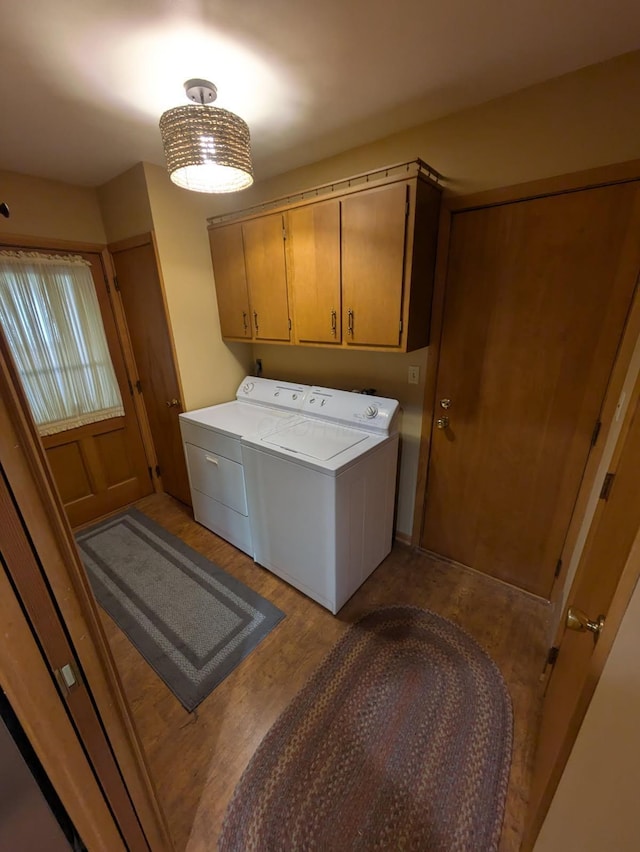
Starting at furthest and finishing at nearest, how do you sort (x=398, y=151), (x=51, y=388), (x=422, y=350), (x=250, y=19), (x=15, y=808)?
(x=51, y=388) < (x=422, y=350) < (x=398, y=151) < (x=250, y=19) < (x=15, y=808)

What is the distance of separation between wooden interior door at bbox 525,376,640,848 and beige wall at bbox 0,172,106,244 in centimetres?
330

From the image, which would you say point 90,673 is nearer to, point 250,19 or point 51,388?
point 250,19

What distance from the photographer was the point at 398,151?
187 centimetres

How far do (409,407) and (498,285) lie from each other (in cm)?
82

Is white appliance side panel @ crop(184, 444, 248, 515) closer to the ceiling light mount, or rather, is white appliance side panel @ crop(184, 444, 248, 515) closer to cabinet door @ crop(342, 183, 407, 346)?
cabinet door @ crop(342, 183, 407, 346)

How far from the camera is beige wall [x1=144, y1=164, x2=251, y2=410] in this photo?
226cm

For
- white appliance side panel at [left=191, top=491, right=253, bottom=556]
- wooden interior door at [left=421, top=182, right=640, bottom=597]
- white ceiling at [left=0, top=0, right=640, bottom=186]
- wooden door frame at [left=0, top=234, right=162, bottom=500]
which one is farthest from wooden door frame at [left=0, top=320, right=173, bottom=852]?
wooden door frame at [left=0, top=234, right=162, bottom=500]

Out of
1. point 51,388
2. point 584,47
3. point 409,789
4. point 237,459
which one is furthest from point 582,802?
point 51,388

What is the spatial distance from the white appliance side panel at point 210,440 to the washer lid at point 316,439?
0.27 meters

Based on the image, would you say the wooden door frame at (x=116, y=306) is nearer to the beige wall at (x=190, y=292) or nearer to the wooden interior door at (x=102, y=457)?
the wooden interior door at (x=102, y=457)

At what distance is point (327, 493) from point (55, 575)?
1176 mm

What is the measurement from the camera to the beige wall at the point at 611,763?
0.54 metres

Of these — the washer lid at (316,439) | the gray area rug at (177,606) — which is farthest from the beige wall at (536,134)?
the gray area rug at (177,606)

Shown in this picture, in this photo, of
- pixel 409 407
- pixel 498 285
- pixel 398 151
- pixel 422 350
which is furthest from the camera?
pixel 409 407
